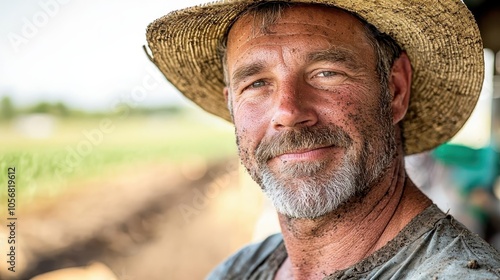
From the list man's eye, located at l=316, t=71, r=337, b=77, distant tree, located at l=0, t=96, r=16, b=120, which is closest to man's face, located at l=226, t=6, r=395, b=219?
man's eye, located at l=316, t=71, r=337, b=77

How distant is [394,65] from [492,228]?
4.10 metres

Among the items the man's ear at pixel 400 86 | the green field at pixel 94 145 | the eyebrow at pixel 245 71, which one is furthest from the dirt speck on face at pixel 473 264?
the green field at pixel 94 145

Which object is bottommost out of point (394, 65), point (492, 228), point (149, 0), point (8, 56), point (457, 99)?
point (492, 228)

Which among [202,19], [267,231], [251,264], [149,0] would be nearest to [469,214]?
[267,231]

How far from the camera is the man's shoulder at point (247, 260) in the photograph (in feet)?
8.63

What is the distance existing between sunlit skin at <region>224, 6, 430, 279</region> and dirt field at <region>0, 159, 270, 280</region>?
264 centimetres

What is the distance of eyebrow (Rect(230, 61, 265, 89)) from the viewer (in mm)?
2211

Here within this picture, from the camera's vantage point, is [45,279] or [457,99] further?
[45,279]

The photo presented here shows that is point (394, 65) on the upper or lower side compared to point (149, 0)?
lower

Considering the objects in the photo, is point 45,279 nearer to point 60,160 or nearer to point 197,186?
point 60,160

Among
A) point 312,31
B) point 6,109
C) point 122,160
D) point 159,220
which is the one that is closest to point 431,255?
point 312,31

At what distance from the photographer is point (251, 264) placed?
263 cm

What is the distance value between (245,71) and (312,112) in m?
0.31

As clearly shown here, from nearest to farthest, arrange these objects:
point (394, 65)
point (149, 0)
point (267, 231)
Answer: 1. point (394, 65)
2. point (149, 0)
3. point (267, 231)
